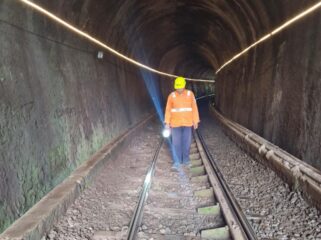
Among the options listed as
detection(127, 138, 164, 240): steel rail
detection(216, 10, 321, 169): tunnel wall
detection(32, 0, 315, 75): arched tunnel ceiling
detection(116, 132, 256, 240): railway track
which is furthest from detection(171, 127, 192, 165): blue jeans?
detection(32, 0, 315, 75): arched tunnel ceiling

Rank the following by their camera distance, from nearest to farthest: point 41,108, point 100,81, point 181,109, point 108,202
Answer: point 41,108 → point 108,202 → point 181,109 → point 100,81

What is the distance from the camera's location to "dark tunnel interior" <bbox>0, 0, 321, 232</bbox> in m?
4.65

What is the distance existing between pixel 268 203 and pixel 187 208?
118 centimetres

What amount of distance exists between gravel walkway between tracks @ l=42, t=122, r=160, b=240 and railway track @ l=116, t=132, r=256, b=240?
0.73 ft

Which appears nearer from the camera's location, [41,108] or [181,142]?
[41,108]

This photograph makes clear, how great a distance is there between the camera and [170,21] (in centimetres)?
1605

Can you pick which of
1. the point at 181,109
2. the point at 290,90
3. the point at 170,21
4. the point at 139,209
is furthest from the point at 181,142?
the point at 170,21

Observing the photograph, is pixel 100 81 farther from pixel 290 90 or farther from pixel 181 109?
pixel 290 90

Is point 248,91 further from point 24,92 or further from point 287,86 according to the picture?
point 24,92

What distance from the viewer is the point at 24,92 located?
4941 mm

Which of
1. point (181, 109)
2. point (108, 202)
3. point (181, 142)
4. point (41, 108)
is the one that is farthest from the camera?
point (181, 142)

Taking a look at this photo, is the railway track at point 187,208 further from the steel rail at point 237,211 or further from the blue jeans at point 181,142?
the blue jeans at point 181,142

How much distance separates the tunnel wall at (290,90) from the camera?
6.07 metres

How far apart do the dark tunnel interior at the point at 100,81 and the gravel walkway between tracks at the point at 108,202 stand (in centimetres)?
50
